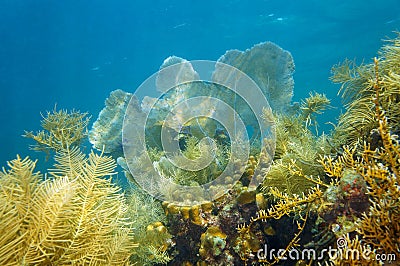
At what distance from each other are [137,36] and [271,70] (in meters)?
24.8

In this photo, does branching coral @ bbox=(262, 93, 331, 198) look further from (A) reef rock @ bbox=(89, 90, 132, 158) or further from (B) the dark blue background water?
(B) the dark blue background water

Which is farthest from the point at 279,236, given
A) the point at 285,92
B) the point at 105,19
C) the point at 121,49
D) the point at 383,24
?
the point at 383,24

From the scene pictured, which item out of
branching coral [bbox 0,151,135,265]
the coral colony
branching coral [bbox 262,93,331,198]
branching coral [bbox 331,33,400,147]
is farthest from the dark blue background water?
branching coral [bbox 0,151,135,265]

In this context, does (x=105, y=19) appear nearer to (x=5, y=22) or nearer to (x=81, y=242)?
(x=5, y=22)

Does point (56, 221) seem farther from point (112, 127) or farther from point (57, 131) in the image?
point (112, 127)

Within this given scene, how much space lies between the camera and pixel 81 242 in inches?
91.4

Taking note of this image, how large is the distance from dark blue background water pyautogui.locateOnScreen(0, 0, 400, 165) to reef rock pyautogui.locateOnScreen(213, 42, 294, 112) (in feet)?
66.1

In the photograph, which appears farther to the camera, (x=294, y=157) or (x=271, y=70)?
(x=271, y=70)

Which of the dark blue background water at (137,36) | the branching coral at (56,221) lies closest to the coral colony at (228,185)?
the branching coral at (56,221)

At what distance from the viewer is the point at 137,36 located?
28.0m

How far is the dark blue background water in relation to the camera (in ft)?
79.2

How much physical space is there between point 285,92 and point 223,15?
21.9 m

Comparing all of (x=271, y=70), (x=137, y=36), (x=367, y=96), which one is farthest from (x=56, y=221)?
(x=137, y=36)

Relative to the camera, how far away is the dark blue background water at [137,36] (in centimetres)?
2412
